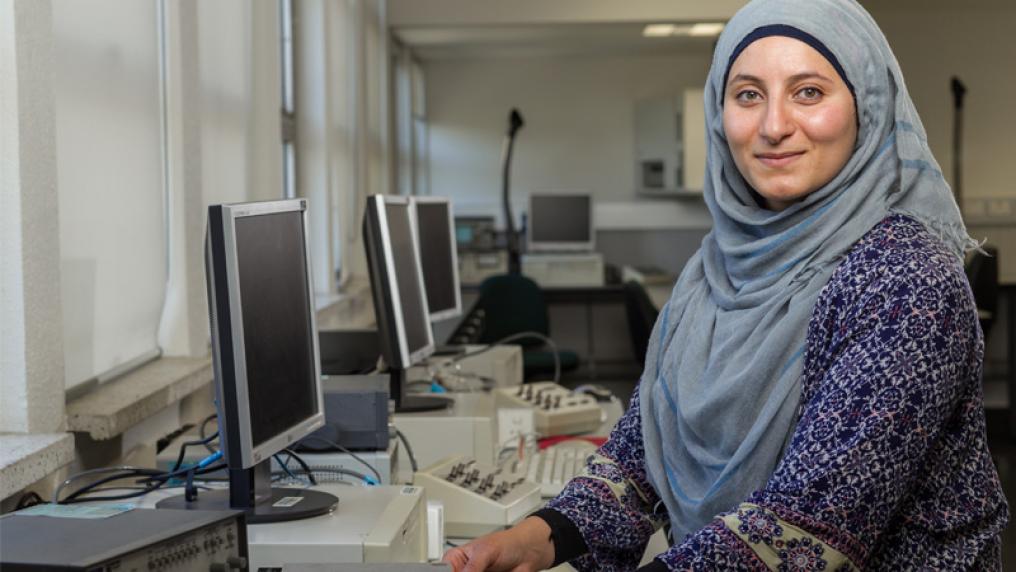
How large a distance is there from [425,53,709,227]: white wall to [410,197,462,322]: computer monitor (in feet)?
21.2

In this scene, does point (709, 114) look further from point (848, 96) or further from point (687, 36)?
point (687, 36)

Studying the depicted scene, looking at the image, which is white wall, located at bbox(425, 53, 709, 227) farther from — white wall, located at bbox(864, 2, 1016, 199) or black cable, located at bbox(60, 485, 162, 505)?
black cable, located at bbox(60, 485, 162, 505)

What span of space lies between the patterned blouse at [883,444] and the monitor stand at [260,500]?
0.50 m

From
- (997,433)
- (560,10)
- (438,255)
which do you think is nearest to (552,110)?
(560,10)

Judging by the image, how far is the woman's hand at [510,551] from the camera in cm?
126

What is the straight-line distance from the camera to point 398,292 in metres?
2.57

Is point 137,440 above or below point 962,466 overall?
below

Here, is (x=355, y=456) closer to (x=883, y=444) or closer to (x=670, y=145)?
(x=883, y=444)

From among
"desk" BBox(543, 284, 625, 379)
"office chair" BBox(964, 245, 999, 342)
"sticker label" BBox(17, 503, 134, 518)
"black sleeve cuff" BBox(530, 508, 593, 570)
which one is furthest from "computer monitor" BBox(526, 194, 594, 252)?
"sticker label" BBox(17, 503, 134, 518)

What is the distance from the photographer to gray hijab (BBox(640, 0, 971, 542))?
1.24 metres

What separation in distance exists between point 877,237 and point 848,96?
17cm

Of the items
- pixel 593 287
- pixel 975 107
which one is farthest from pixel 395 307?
pixel 975 107

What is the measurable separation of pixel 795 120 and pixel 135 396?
56.2 inches

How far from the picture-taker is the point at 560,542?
4.54ft
